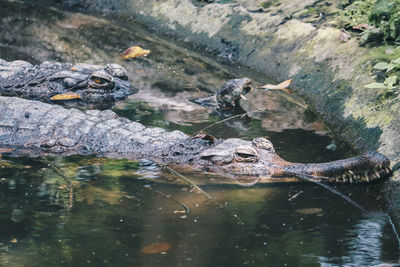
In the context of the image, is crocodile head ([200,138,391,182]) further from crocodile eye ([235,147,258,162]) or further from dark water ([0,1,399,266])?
dark water ([0,1,399,266])

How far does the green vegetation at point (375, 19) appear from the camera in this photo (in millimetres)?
6289

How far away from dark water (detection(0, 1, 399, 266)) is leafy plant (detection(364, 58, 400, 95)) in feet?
2.26

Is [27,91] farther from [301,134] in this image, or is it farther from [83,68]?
[301,134]

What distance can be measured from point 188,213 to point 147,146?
133 cm

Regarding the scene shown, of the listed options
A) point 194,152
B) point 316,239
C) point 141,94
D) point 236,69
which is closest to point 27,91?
point 141,94

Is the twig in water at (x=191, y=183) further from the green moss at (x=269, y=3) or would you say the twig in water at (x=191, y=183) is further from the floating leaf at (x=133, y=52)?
the green moss at (x=269, y=3)

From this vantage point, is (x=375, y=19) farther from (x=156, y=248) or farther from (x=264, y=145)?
(x=156, y=248)

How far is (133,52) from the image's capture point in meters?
8.88

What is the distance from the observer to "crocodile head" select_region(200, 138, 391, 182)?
4.39 metres

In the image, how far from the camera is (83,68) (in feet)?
25.4

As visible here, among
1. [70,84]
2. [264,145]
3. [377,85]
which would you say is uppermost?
[377,85]

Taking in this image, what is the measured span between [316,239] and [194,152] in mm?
1696

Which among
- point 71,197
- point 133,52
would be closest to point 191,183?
point 71,197

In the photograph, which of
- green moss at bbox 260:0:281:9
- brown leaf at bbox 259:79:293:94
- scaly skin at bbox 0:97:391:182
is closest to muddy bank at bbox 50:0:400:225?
green moss at bbox 260:0:281:9
